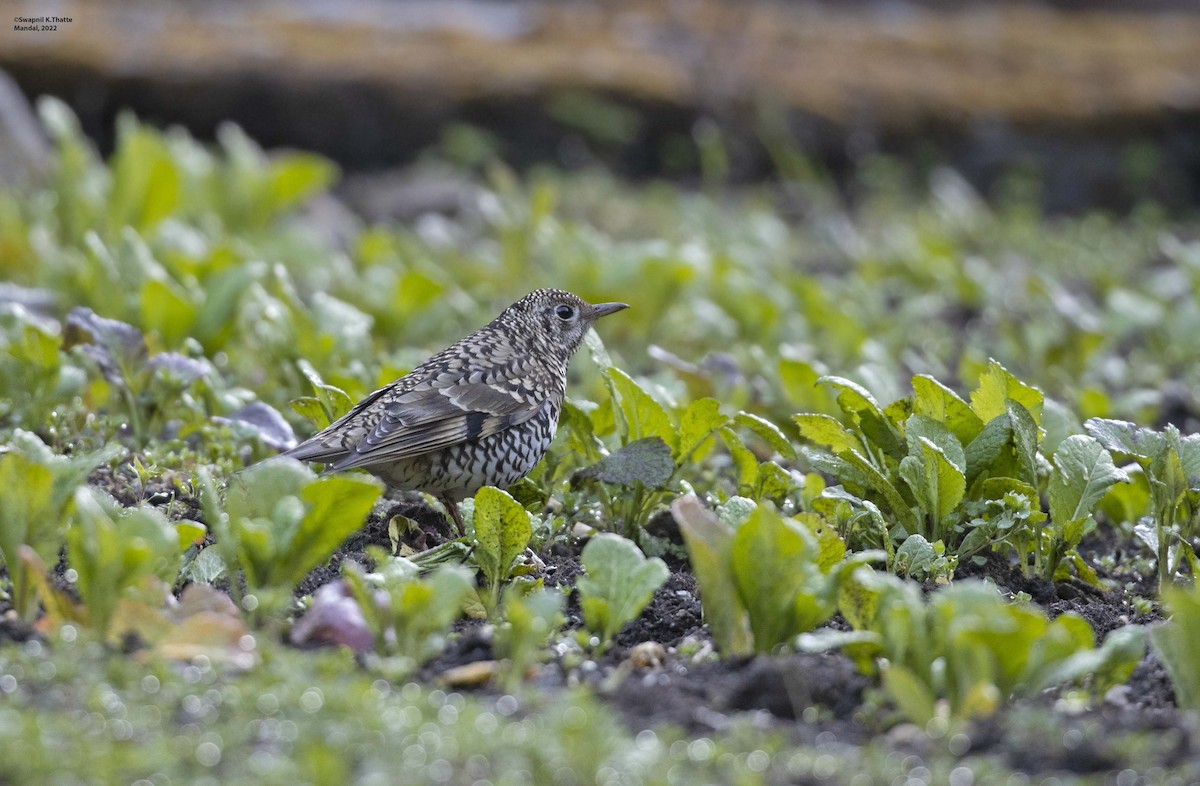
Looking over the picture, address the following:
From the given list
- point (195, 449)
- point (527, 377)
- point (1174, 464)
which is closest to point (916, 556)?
point (1174, 464)

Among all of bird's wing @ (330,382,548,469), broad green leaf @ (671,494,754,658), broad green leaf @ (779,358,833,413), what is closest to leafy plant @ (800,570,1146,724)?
broad green leaf @ (671,494,754,658)

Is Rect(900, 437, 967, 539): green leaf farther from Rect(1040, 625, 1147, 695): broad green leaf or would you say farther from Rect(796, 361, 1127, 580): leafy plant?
Rect(1040, 625, 1147, 695): broad green leaf

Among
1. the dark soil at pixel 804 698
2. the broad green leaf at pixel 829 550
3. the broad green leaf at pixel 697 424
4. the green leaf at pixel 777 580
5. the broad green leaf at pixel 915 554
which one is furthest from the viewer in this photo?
the broad green leaf at pixel 697 424

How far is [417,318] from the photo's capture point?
276 inches

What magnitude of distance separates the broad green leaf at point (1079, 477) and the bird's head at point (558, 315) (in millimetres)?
1873

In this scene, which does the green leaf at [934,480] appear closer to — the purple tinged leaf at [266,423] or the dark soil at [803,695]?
the dark soil at [803,695]

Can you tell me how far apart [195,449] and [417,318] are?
2.02 m

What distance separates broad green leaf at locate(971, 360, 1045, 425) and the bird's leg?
1.73 m

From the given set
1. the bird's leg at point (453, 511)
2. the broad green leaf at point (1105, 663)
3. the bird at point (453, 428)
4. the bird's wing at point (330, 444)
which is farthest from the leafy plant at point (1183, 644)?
the bird's wing at point (330, 444)

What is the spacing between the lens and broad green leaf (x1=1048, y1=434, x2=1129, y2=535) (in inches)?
163

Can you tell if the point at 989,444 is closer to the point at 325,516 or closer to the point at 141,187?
the point at 325,516

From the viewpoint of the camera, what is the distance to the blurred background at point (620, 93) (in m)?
13.2

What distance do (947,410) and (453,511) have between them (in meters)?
1.67

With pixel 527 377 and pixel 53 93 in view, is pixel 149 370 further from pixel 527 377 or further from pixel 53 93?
pixel 53 93
